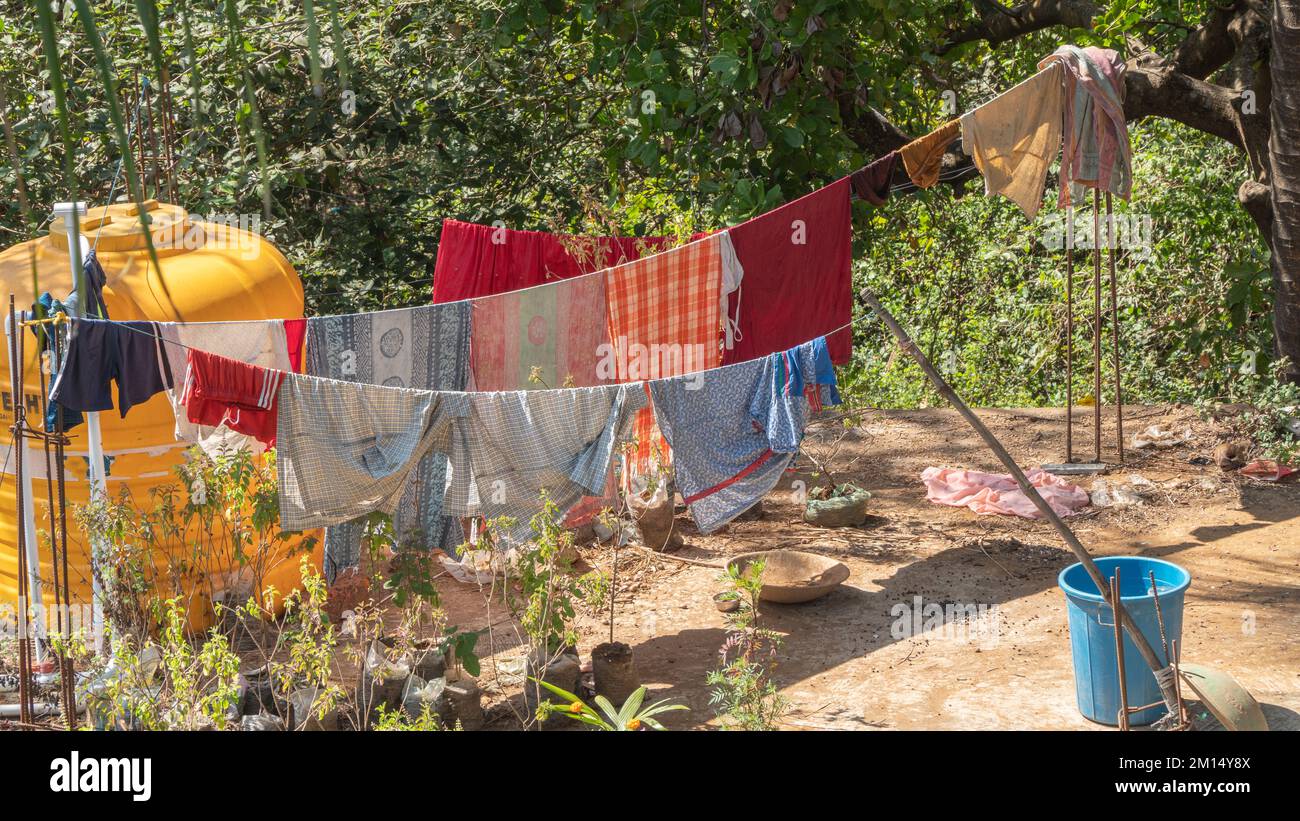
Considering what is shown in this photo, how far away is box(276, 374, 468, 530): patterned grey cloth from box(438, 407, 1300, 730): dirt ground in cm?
102

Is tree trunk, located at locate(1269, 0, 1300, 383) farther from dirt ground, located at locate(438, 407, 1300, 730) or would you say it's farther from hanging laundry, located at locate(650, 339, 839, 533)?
hanging laundry, located at locate(650, 339, 839, 533)

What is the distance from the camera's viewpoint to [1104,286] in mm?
12055

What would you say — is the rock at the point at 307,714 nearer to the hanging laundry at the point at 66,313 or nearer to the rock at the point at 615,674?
the rock at the point at 615,674

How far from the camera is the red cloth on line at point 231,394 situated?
14.9ft

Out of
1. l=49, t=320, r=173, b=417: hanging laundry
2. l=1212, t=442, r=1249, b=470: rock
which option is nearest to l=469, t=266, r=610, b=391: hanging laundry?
l=49, t=320, r=173, b=417: hanging laundry

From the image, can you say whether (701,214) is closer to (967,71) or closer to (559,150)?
(559,150)

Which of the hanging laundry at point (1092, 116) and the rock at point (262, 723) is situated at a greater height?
the hanging laundry at point (1092, 116)

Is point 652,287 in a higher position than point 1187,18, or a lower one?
lower

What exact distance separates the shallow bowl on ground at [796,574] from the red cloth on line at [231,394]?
2.43 meters

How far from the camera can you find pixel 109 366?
4.68 metres

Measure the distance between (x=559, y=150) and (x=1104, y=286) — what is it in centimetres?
584

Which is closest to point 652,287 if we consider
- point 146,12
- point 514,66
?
point 514,66

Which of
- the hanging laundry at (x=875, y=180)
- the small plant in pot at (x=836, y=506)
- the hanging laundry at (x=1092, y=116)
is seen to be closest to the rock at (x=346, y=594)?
the small plant in pot at (x=836, y=506)
